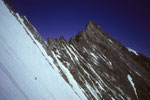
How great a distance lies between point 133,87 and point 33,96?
38.0m

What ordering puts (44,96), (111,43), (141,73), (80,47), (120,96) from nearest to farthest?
(44,96), (120,96), (80,47), (141,73), (111,43)

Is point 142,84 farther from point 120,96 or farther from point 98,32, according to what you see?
point 98,32

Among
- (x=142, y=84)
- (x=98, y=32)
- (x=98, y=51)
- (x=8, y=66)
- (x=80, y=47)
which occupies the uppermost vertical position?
(x=98, y=32)

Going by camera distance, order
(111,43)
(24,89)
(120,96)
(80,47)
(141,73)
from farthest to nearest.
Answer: (111,43) → (141,73) → (80,47) → (120,96) → (24,89)

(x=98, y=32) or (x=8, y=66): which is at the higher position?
(x=98, y=32)

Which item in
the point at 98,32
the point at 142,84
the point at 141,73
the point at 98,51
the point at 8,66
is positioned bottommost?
the point at 142,84

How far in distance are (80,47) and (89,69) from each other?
9401 millimetres

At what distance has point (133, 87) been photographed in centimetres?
3550

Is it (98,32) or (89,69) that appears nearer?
(89,69)

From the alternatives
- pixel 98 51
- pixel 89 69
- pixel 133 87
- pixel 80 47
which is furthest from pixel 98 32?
pixel 133 87

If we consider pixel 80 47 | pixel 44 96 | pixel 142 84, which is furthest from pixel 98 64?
pixel 44 96

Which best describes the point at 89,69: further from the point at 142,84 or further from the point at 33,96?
the point at 33,96

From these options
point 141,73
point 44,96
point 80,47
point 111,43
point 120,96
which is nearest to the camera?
point 44,96

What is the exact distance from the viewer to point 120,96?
2978cm
